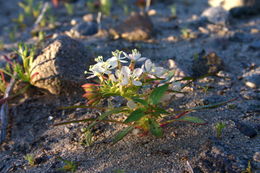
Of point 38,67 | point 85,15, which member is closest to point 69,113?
point 38,67

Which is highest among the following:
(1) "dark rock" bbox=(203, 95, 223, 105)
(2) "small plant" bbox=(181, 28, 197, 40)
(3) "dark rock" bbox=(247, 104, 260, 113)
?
(2) "small plant" bbox=(181, 28, 197, 40)

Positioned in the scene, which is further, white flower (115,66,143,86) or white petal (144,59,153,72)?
white petal (144,59,153,72)

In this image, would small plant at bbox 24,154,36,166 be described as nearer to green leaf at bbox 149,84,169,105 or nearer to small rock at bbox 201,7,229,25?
green leaf at bbox 149,84,169,105

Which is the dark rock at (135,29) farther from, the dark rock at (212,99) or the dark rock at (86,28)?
the dark rock at (212,99)

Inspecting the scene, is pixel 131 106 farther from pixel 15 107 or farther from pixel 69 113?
pixel 15 107

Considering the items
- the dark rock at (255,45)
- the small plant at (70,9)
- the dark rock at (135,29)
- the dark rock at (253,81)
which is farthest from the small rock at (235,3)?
the small plant at (70,9)

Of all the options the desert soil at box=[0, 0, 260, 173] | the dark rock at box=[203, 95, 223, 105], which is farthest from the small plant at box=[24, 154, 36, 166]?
the dark rock at box=[203, 95, 223, 105]

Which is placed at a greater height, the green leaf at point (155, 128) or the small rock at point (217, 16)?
the small rock at point (217, 16)
